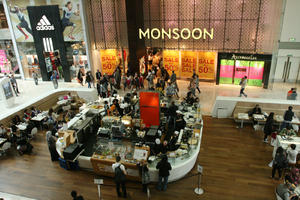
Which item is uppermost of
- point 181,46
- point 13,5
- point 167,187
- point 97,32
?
point 13,5

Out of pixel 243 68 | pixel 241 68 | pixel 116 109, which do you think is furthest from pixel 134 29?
pixel 243 68

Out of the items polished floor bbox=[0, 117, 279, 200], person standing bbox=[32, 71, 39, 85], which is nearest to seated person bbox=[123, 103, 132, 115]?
polished floor bbox=[0, 117, 279, 200]

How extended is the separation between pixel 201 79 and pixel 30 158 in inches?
523

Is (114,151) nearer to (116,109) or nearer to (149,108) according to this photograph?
(149,108)

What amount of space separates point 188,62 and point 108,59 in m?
6.59

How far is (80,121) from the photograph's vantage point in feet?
35.6

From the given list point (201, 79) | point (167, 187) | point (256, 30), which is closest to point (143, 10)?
point (201, 79)

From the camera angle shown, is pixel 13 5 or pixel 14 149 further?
pixel 13 5

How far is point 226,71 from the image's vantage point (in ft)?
57.7

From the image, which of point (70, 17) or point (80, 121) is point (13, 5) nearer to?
point (70, 17)

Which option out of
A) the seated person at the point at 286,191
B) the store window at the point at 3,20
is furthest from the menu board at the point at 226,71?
the store window at the point at 3,20

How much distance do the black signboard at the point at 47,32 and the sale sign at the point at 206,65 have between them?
10734mm

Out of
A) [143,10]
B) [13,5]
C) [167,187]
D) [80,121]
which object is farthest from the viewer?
[13,5]

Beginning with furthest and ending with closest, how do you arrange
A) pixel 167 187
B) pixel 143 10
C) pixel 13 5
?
pixel 13 5 → pixel 143 10 → pixel 167 187
